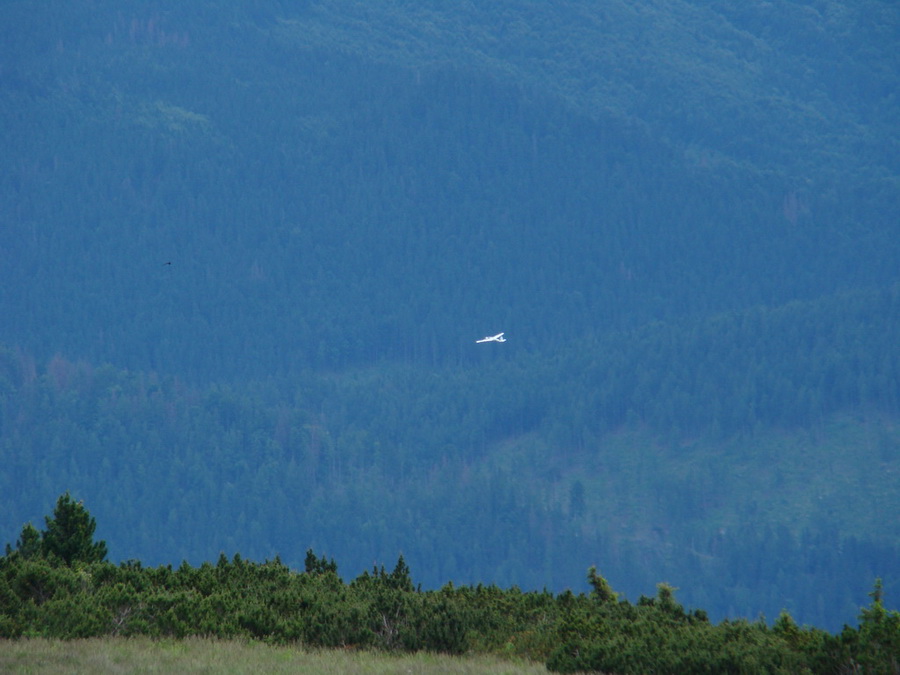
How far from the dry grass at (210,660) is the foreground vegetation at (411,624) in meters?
0.34

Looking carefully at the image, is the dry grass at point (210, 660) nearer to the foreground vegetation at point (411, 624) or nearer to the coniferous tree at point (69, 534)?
the foreground vegetation at point (411, 624)

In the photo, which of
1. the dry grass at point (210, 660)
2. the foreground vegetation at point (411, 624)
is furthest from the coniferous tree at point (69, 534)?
the dry grass at point (210, 660)

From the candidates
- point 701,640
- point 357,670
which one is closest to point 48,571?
point 357,670

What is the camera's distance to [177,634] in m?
33.8

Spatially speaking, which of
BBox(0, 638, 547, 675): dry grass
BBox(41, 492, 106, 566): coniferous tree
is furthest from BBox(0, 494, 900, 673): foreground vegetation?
BBox(41, 492, 106, 566): coniferous tree

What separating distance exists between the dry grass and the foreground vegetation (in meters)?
0.34

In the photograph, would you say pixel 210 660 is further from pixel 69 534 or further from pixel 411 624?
pixel 69 534

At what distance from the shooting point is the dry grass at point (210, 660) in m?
28.9

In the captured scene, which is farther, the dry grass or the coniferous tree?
the coniferous tree

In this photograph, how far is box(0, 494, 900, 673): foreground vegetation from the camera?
31016mm

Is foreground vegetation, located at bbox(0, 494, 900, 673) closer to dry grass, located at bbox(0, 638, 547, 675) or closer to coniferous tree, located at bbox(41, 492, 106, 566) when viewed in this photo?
dry grass, located at bbox(0, 638, 547, 675)

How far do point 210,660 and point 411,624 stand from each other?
6.42 metres

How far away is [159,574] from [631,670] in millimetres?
15336

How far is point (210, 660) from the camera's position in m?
30.3
